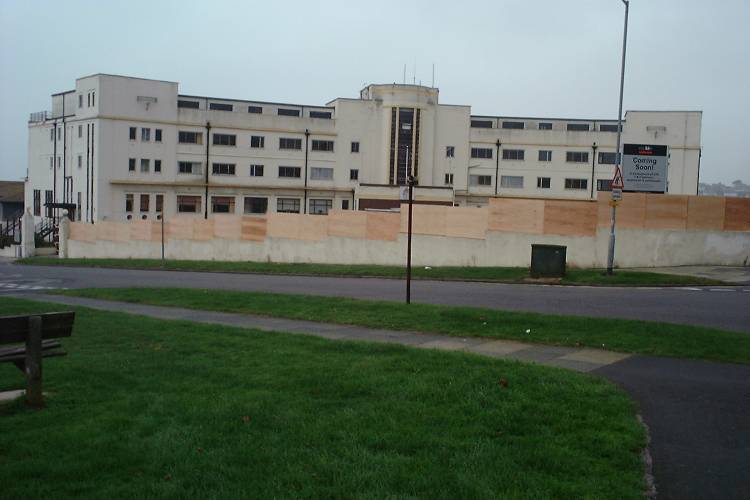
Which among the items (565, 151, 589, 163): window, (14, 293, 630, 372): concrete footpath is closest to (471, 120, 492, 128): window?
(565, 151, 589, 163): window

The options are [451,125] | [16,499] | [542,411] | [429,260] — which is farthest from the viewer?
[451,125]

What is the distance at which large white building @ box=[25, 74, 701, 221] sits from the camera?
66.8 m

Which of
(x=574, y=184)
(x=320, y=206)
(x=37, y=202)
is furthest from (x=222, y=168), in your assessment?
(x=574, y=184)

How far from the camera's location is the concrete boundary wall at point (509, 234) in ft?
97.1

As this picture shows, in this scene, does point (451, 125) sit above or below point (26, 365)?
above

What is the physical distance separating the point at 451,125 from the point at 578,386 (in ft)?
216

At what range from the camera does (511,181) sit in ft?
240

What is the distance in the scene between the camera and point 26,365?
8.31m

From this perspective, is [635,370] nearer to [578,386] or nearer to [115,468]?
[578,386]

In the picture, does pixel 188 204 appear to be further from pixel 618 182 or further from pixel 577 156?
pixel 618 182

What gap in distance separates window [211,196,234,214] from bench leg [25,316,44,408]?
6193cm

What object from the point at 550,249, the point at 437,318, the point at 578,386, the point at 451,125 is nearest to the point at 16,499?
the point at 578,386

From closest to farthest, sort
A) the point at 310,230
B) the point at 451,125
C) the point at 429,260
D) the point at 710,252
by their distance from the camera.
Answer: the point at 710,252 < the point at 429,260 < the point at 310,230 < the point at 451,125

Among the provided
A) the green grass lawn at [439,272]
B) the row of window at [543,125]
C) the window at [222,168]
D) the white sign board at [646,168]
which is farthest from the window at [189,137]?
the white sign board at [646,168]
